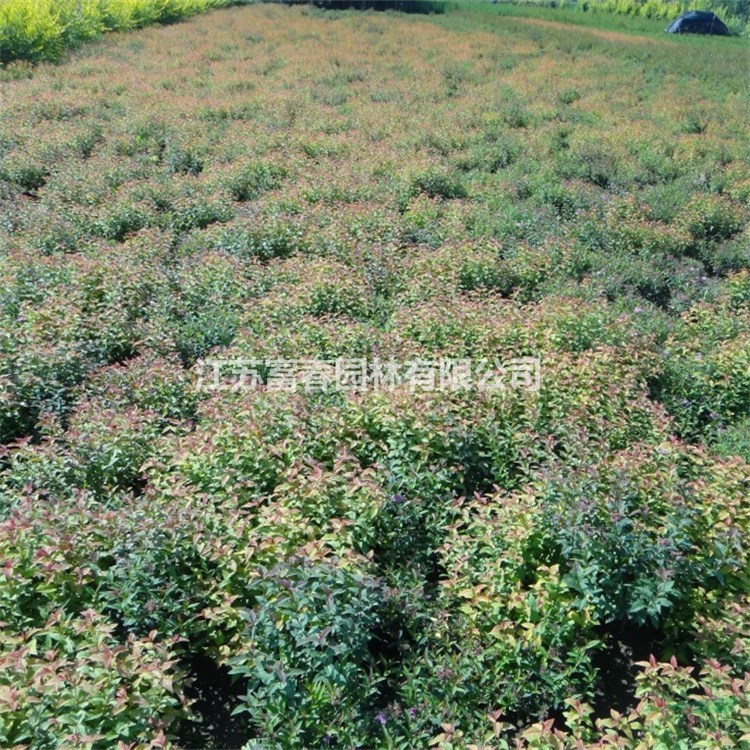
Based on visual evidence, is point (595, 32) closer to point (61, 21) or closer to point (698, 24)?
point (698, 24)

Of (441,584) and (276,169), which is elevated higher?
(276,169)

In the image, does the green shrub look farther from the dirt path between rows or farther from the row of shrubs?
the dirt path between rows

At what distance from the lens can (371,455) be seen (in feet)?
16.1

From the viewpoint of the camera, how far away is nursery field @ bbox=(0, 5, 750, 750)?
3408mm

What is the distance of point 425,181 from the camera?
10742 millimetres

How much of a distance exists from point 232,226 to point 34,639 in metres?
6.22

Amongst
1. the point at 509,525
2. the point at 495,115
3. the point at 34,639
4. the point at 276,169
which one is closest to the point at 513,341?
the point at 509,525

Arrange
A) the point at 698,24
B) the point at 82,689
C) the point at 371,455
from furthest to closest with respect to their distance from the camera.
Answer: the point at 698,24
the point at 371,455
the point at 82,689

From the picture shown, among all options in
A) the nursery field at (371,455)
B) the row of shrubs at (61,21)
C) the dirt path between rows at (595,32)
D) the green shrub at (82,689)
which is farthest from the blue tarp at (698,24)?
the green shrub at (82,689)

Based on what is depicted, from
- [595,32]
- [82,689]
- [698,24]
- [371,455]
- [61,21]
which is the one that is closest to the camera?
[82,689]

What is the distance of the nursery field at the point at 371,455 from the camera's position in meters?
3.41

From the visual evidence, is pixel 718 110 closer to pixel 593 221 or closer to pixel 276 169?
pixel 593 221

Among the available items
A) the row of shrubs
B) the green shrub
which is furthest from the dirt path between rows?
the green shrub

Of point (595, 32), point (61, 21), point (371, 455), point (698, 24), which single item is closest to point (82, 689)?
point (371, 455)
